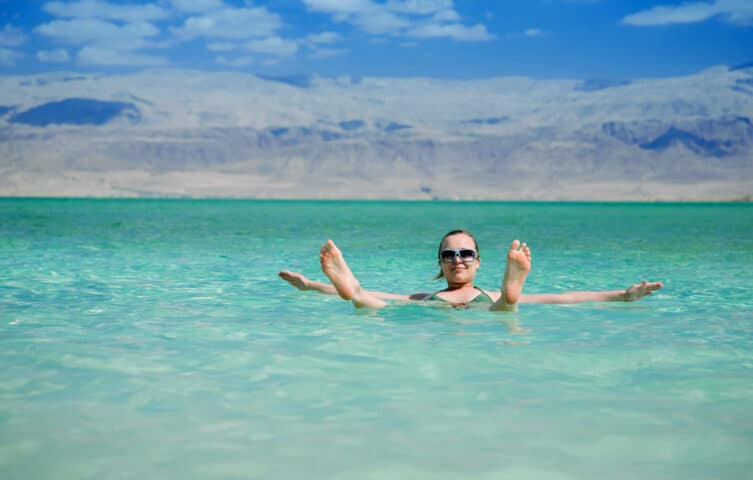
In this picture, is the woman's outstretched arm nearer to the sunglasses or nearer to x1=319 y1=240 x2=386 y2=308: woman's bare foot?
the sunglasses

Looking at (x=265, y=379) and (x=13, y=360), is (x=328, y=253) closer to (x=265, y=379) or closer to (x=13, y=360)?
(x=265, y=379)

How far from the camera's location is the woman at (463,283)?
19.9ft

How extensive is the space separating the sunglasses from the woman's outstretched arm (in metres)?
0.89

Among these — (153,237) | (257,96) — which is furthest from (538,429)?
(257,96)

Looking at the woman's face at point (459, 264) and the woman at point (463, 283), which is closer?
the woman at point (463, 283)

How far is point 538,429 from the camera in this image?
12.7 ft

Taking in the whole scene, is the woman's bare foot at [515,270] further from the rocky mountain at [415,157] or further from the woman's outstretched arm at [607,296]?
the rocky mountain at [415,157]

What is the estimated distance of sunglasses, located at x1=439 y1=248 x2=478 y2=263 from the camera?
263 inches

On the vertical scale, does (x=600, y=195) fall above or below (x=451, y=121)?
below

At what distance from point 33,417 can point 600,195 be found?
4211 inches

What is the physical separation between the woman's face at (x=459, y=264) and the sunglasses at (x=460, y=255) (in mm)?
17

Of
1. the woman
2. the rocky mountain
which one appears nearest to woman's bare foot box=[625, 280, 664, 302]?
the woman

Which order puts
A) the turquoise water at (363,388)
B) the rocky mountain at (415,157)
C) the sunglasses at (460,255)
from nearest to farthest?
1. the turquoise water at (363,388)
2. the sunglasses at (460,255)
3. the rocky mountain at (415,157)

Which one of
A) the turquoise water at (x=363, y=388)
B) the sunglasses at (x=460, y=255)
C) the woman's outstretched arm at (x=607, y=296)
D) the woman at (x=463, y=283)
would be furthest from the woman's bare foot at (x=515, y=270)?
the woman's outstretched arm at (x=607, y=296)
